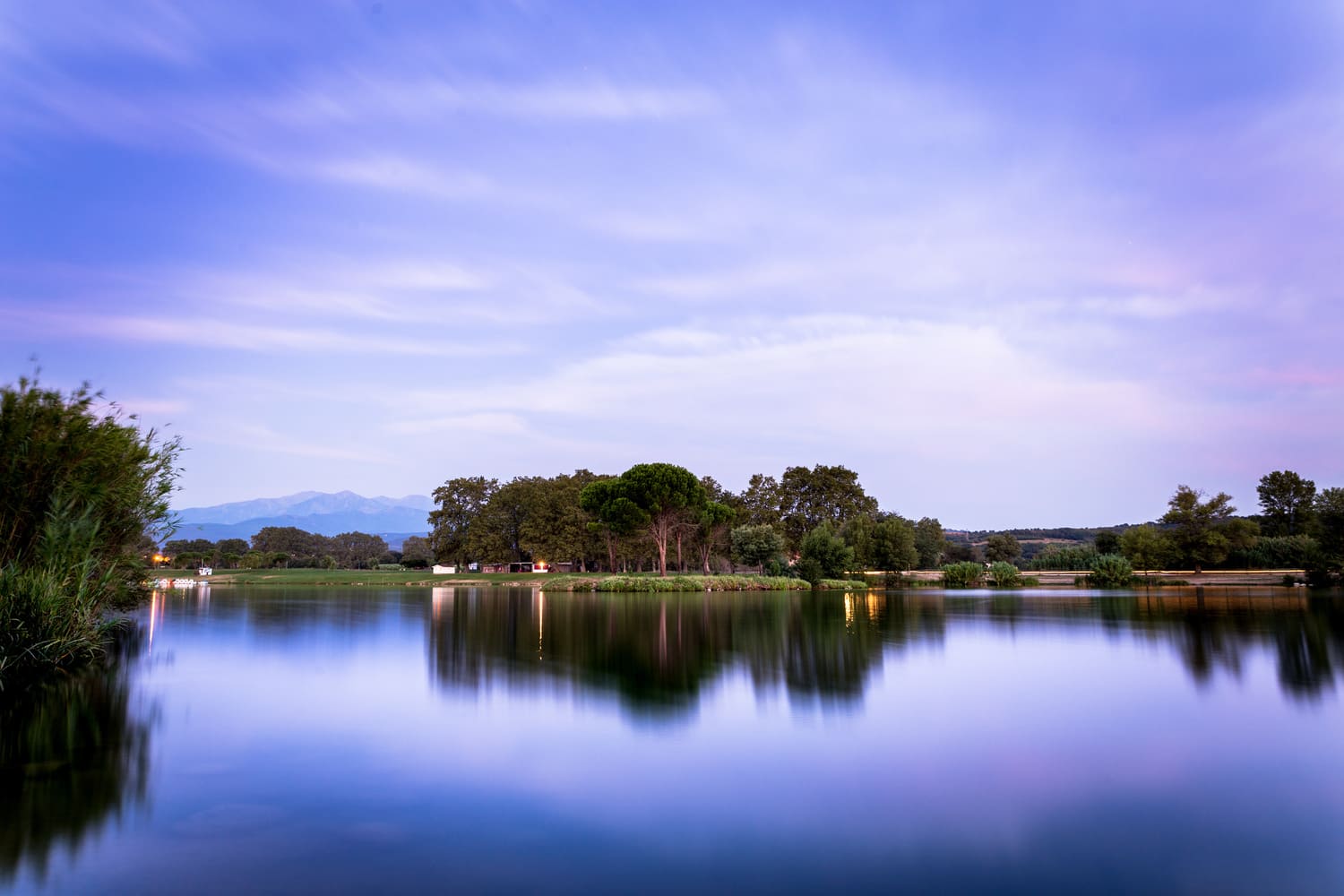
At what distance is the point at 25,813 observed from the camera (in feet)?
19.7

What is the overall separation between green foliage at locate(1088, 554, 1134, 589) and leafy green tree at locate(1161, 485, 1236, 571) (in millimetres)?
4949

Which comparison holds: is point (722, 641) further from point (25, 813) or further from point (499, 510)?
point (499, 510)

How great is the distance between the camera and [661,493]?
5678 centimetres


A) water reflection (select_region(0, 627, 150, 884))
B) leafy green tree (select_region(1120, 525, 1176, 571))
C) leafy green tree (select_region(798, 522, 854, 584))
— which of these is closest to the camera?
water reflection (select_region(0, 627, 150, 884))

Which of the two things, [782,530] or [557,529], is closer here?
[557,529]

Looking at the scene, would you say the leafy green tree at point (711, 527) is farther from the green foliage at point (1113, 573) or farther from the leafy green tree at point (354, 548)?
the leafy green tree at point (354, 548)

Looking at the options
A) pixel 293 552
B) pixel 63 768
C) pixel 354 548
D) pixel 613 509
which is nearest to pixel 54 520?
pixel 63 768

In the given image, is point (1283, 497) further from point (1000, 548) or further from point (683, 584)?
point (683, 584)

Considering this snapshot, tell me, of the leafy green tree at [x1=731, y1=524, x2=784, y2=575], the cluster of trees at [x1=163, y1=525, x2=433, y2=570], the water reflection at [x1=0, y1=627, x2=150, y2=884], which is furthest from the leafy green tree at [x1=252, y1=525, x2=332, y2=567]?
the water reflection at [x1=0, y1=627, x2=150, y2=884]

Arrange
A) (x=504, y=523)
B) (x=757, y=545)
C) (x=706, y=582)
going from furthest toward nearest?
(x=504, y=523), (x=757, y=545), (x=706, y=582)

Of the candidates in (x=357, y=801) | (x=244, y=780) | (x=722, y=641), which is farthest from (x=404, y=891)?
(x=722, y=641)

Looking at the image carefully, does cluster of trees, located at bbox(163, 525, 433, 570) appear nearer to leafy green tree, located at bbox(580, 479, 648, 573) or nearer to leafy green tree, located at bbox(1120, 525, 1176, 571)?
leafy green tree, located at bbox(580, 479, 648, 573)

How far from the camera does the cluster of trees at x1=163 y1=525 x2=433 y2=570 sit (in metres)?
89.4

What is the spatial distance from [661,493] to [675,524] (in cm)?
397
